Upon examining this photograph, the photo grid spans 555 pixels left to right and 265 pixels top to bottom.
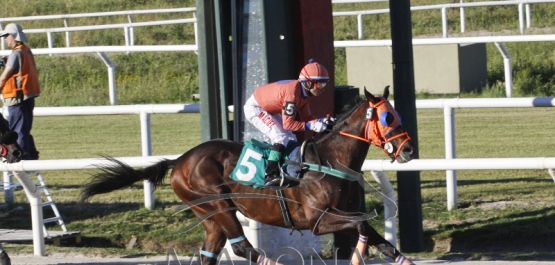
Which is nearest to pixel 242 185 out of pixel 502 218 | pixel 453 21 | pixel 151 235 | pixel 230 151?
pixel 230 151

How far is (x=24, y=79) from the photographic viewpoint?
9195 millimetres

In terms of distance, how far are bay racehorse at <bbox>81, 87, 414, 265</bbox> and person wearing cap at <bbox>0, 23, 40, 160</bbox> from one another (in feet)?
8.63

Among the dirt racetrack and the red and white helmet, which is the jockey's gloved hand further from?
the dirt racetrack

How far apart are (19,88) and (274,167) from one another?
13.0 feet

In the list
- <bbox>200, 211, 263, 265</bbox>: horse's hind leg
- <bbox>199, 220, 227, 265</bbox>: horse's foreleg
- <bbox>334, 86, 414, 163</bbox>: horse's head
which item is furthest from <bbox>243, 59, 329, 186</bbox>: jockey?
<bbox>199, 220, 227, 265</bbox>: horse's foreleg

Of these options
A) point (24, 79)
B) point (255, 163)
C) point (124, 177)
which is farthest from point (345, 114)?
point (24, 79)

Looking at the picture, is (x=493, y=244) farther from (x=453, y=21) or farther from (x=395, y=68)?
(x=453, y=21)

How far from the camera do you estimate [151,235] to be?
816cm

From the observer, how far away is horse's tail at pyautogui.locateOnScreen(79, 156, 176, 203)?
6.64 m

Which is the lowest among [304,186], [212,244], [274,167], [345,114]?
[212,244]

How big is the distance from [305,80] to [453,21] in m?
15.0

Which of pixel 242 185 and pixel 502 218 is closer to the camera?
pixel 242 185

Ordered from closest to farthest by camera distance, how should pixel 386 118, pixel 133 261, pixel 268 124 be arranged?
pixel 386 118 < pixel 268 124 < pixel 133 261

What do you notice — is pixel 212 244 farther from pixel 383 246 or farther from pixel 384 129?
pixel 384 129
